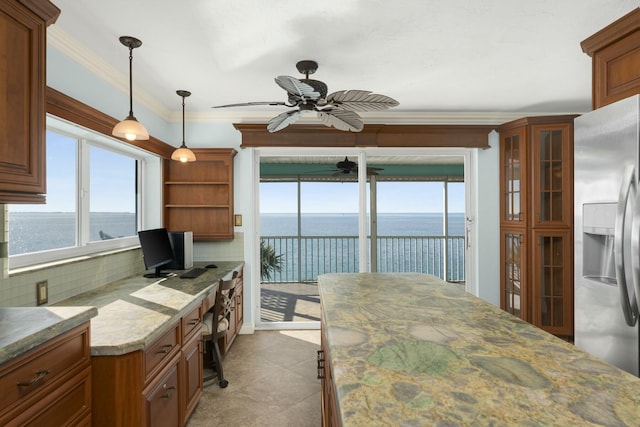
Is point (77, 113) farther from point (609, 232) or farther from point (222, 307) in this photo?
point (609, 232)

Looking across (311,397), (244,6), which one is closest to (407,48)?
(244,6)

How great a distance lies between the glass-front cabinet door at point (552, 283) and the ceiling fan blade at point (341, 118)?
239 cm

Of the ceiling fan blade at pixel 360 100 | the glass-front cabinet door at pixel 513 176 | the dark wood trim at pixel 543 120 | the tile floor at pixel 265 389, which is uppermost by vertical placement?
the dark wood trim at pixel 543 120

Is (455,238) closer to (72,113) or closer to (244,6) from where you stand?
(244,6)

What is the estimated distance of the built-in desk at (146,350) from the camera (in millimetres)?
1490

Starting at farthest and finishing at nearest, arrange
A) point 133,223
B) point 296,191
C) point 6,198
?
point 296,191 < point 133,223 < point 6,198

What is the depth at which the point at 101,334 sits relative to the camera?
159cm

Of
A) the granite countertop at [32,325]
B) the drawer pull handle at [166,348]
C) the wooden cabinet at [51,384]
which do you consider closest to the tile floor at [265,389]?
the drawer pull handle at [166,348]

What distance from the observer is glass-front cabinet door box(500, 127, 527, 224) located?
3717mm

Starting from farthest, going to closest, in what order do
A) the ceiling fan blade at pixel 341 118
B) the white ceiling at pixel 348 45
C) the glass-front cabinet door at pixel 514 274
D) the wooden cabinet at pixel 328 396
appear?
the glass-front cabinet door at pixel 514 274
the ceiling fan blade at pixel 341 118
the white ceiling at pixel 348 45
the wooden cabinet at pixel 328 396

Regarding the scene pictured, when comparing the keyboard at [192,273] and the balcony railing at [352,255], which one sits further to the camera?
the balcony railing at [352,255]

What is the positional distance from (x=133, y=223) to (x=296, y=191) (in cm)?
187

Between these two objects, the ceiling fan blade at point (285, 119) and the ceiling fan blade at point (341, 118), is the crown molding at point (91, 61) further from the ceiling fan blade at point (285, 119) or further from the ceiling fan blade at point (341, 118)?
the ceiling fan blade at point (341, 118)

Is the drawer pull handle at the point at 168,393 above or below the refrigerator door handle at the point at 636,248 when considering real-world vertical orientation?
below
